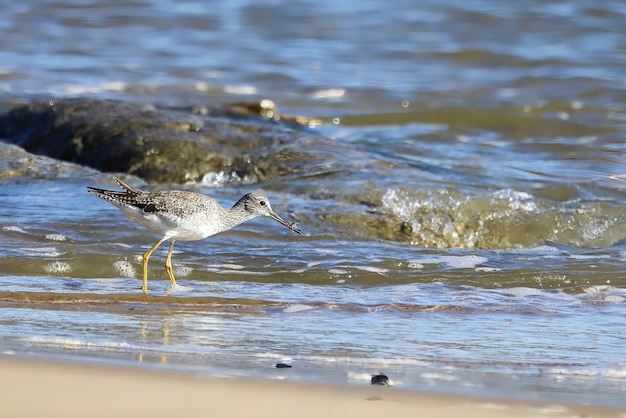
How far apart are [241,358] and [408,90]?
950 centimetres

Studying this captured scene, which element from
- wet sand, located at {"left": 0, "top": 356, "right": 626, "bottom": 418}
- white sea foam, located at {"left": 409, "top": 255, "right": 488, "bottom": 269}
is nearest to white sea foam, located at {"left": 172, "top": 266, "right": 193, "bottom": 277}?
white sea foam, located at {"left": 409, "top": 255, "right": 488, "bottom": 269}

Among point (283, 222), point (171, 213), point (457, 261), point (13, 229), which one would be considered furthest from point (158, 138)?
point (457, 261)

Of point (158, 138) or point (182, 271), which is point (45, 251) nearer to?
point (182, 271)

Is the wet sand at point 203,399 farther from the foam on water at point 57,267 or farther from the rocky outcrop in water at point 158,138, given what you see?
the rocky outcrop in water at point 158,138

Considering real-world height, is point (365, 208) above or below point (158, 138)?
below

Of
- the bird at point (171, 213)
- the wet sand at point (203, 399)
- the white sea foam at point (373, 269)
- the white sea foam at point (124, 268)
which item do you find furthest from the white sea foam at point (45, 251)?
the wet sand at point (203, 399)

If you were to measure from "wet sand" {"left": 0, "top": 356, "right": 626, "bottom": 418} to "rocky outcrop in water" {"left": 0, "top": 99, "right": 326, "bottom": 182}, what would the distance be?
5349 mm

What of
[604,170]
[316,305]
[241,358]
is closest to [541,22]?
[604,170]

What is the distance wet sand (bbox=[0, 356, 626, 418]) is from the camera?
3.63 meters

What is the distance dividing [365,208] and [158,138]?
7.86 ft

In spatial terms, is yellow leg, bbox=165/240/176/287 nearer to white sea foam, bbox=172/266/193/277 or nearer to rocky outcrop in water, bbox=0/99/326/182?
white sea foam, bbox=172/266/193/277

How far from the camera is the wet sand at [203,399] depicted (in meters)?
3.63

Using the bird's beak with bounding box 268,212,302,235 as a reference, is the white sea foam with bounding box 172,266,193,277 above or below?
below

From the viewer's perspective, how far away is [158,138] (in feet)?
31.9
